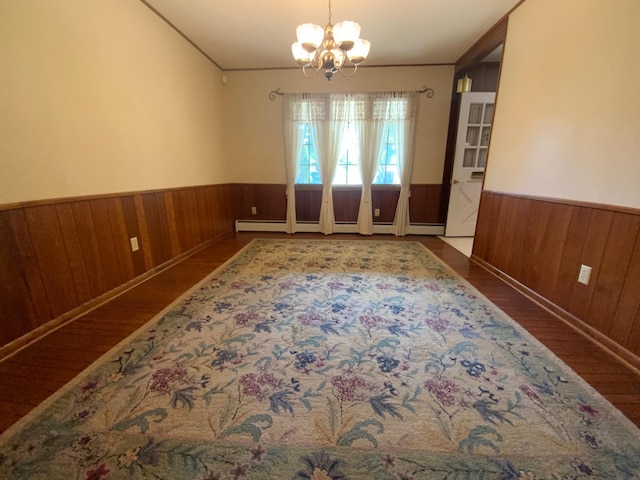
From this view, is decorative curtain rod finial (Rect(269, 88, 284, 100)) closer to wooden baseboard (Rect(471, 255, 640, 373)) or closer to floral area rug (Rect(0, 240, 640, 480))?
floral area rug (Rect(0, 240, 640, 480))

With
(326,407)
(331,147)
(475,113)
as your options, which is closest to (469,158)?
(475,113)

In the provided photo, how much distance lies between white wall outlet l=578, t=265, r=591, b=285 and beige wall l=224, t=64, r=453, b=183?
270cm

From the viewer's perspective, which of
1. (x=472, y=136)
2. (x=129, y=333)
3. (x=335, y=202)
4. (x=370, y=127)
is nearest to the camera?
(x=129, y=333)

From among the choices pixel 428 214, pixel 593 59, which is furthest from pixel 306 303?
pixel 428 214

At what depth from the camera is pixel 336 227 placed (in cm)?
448

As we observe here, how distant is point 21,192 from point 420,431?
96.9 inches

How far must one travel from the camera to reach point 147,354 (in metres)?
1.50

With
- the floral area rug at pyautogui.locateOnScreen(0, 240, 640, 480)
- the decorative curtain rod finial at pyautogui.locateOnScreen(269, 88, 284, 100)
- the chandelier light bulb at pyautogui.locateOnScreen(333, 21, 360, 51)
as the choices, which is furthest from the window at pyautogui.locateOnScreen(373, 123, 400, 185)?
the floral area rug at pyautogui.locateOnScreen(0, 240, 640, 480)

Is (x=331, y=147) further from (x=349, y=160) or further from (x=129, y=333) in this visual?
(x=129, y=333)

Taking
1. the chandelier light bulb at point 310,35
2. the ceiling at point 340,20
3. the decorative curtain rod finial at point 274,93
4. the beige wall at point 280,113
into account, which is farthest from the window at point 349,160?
the chandelier light bulb at point 310,35

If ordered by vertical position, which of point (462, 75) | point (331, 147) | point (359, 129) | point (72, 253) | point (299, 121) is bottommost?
point (72, 253)

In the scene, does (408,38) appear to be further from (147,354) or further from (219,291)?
(147,354)

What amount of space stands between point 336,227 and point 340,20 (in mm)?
2722

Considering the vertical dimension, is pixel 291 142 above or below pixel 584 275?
above
